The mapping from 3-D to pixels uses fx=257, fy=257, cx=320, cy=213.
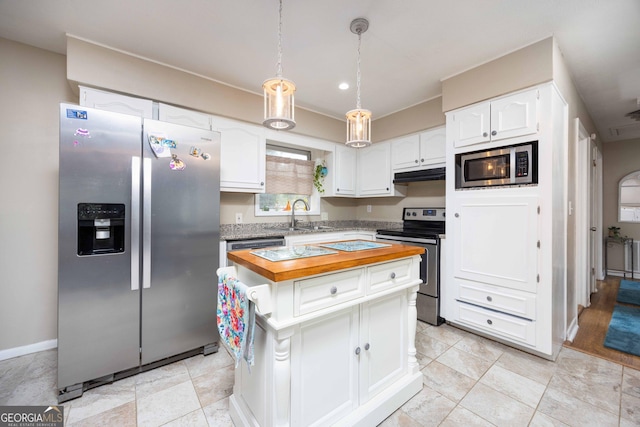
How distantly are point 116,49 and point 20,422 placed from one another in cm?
268

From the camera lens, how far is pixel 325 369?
132 centimetres

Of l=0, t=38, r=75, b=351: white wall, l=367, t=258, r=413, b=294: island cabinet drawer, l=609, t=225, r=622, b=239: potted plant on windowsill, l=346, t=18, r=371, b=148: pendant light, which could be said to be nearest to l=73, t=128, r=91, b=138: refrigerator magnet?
l=0, t=38, r=75, b=351: white wall

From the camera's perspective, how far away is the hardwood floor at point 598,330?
2141 mm

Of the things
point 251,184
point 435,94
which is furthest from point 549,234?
point 251,184

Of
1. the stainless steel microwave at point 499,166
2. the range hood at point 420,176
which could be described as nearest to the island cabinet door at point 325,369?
the stainless steel microwave at point 499,166

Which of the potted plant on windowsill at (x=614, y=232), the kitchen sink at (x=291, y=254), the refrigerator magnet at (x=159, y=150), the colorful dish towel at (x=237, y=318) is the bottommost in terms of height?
the colorful dish towel at (x=237, y=318)

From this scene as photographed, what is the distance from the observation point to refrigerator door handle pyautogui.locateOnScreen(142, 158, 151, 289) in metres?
1.91

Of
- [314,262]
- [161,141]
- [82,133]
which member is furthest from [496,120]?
[82,133]

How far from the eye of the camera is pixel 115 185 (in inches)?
71.6

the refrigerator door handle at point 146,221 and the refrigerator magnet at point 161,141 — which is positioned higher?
the refrigerator magnet at point 161,141

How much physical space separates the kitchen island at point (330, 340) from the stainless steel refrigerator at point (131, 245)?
865mm

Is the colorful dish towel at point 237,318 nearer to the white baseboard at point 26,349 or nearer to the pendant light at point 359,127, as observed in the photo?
the pendant light at point 359,127

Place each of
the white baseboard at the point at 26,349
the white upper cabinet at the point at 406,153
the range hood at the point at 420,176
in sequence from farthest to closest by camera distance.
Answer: the white upper cabinet at the point at 406,153 < the range hood at the point at 420,176 < the white baseboard at the point at 26,349

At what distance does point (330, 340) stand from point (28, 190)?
2.84 metres
